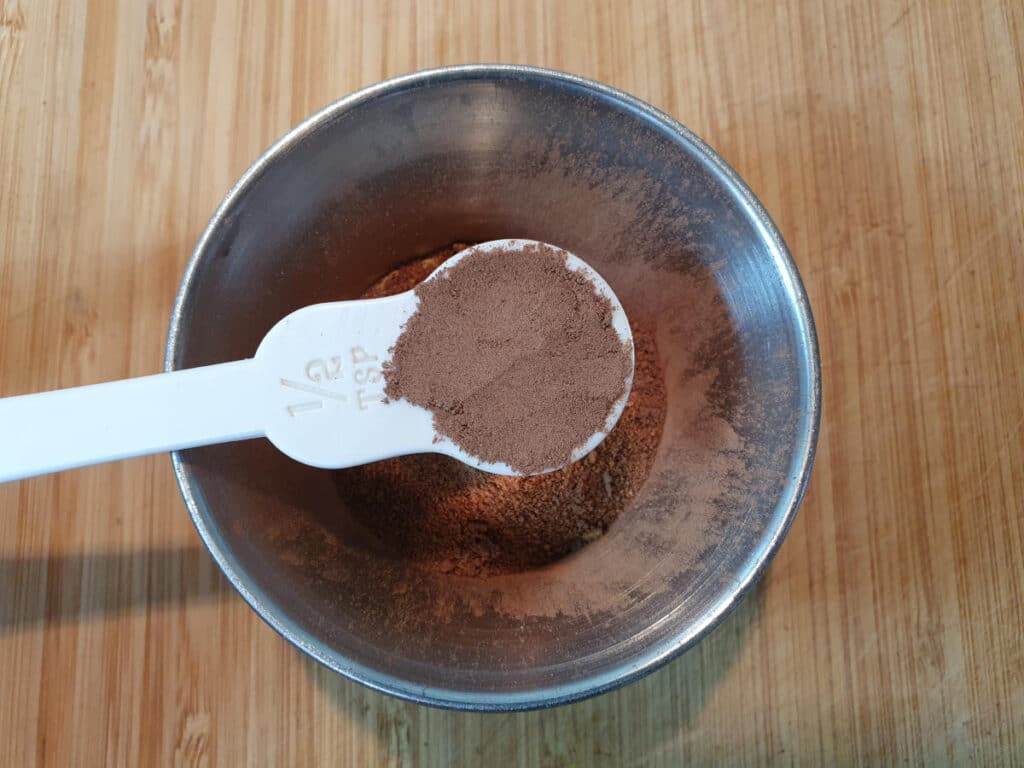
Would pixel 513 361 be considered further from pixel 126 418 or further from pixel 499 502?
pixel 126 418

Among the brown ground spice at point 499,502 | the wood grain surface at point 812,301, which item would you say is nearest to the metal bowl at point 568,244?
the brown ground spice at point 499,502

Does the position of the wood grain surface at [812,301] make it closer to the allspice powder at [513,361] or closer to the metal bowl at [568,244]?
the metal bowl at [568,244]

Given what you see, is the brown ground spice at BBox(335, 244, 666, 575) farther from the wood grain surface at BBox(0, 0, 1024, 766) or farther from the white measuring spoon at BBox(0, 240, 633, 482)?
the wood grain surface at BBox(0, 0, 1024, 766)

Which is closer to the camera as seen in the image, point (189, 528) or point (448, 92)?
point (448, 92)

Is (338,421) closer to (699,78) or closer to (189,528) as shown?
(189,528)

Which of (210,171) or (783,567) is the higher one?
(210,171)

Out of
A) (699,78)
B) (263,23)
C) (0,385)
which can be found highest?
(263,23)

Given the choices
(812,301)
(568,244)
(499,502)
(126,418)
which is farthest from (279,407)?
(812,301)

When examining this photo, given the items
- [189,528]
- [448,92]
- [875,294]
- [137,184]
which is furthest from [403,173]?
[875,294]
